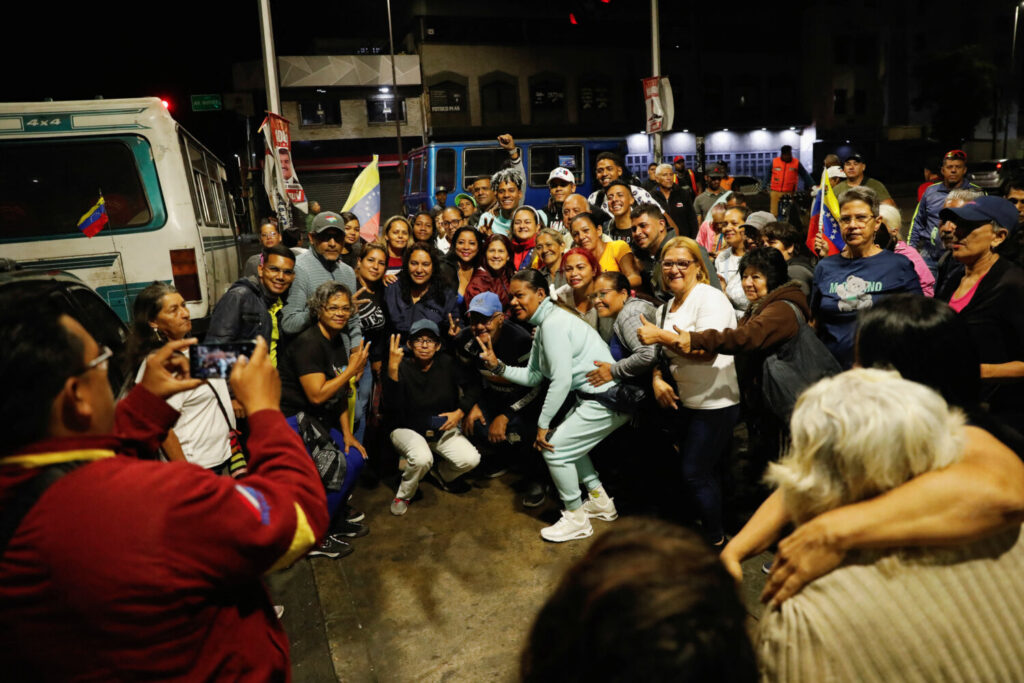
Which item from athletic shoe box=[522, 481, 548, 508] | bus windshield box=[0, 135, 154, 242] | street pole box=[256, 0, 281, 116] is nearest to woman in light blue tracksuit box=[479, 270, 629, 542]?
athletic shoe box=[522, 481, 548, 508]

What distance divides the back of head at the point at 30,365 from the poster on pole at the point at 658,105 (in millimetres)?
12984

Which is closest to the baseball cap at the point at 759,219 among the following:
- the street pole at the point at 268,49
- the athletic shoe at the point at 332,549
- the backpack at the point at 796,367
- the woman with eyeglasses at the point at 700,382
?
the woman with eyeglasses at the point at 700,382

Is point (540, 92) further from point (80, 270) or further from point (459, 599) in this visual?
point (459, 599)

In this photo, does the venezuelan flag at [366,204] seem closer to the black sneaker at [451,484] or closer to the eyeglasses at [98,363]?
the black sneaker at [451,484]

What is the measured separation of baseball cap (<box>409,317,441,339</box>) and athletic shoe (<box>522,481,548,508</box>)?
141 centimetres

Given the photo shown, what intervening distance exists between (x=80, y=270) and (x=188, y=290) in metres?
0.94

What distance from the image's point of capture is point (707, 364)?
12.8 feet

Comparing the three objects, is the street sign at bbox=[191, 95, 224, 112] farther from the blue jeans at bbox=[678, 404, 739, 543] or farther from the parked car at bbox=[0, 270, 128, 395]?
the blue jeans at bbox=[678, 404, 739, 543]

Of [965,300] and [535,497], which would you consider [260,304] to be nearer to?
[535,497]

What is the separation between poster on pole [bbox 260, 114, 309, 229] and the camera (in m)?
8.76

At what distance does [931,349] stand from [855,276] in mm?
2388

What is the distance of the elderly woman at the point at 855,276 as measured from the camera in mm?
3811

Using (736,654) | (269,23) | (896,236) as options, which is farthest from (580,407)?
(269,23)

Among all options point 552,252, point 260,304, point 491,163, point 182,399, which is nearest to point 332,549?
point 182,399
